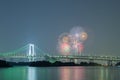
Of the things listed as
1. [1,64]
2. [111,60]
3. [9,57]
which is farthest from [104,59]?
[1,64]

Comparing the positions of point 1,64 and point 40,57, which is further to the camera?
point 1,64

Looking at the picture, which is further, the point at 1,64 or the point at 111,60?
the point at 1,64

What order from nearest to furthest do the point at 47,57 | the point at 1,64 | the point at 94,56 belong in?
the point at 94,56 → the point at 47,57 → the point at 1,64

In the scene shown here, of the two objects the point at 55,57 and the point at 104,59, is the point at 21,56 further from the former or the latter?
the point at 104,59

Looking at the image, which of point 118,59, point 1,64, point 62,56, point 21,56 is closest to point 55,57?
point 62,56

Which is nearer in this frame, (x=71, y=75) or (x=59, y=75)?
(x=59, y=75)

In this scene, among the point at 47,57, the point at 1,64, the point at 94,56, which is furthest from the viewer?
the point at 1,64

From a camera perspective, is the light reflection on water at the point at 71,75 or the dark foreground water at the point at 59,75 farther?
the light reflection on water at the point at 71,75

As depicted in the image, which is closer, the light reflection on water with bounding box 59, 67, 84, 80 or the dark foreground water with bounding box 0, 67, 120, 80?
the dark foreground water with bounding box 0, 67, 120, 80

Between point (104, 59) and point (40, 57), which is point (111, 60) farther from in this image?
point (40, 57)
